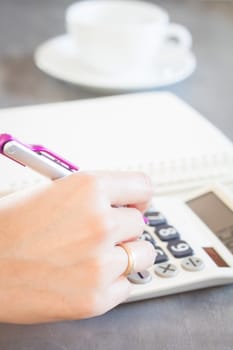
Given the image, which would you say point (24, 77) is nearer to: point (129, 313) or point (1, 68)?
point (1, 68)

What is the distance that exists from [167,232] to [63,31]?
0.60m

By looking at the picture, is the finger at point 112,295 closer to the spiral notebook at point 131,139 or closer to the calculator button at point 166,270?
the calculator button at point 166,270

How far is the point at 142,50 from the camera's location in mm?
791

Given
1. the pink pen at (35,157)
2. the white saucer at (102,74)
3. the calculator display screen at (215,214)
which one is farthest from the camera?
the white saucer at (102,74)

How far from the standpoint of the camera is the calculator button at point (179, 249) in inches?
18.1

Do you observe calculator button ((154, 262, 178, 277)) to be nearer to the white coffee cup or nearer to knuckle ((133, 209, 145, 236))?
knuckle ((133, 209, 145, 236))

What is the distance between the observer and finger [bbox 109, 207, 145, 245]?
0.39 meters

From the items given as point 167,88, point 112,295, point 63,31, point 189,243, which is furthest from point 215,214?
point 63,31

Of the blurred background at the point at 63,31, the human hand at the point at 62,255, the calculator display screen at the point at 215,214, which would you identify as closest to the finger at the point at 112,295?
the human hand at the point at 62,255

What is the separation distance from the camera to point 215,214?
51cm

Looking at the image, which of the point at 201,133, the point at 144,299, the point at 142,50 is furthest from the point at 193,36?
the point at 144,299

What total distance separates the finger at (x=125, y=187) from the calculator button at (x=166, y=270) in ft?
0.17

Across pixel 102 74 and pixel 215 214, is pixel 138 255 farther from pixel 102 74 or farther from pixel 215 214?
pixel 102 74

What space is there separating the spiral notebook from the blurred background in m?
0.08
